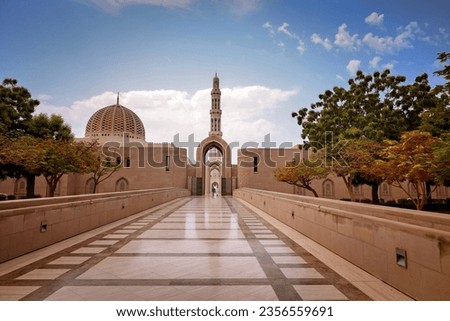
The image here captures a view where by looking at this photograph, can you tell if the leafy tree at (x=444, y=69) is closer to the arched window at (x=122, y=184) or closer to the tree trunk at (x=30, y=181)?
the tree trunk at (x=30, y=181)

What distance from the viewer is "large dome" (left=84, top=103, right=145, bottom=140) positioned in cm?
4675

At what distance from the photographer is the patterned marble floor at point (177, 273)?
318cm

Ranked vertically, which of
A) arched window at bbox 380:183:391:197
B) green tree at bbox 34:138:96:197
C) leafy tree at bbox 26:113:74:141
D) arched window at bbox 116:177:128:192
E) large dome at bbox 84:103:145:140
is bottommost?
arched window at bbox 380:183:391:197

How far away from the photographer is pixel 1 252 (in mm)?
4359

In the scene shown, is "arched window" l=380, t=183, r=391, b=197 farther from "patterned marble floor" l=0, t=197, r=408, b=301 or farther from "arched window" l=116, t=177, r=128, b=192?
"arched window" l=116, t=177, r=128, b=192

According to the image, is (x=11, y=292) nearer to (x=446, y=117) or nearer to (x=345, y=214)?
(x=345, y=214)

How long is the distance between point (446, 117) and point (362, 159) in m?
3.77

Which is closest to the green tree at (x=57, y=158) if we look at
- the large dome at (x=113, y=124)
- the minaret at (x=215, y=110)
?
the large dome at (x=113, y=124)

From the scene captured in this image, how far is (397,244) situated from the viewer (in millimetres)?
3312

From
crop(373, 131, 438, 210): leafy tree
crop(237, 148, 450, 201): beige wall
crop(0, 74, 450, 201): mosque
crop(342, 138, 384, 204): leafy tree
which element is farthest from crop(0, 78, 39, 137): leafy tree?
crop(237, 148, 450, 201): beige wall

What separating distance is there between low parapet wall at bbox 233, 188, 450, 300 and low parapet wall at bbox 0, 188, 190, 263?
19.5 feet

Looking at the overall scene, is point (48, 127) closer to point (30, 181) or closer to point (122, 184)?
point (30, 181)

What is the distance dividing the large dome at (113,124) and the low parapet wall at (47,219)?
40771 millimetres
